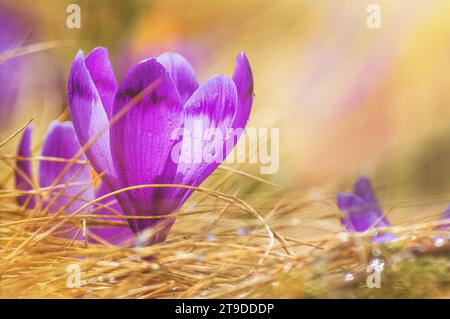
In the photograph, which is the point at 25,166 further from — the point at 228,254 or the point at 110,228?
the point at 228,254

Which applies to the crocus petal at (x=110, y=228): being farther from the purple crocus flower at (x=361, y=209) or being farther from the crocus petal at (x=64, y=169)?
the purple crocus flower at (x=361, y=209)

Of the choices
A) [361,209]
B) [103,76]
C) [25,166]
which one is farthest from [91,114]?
[361,209]

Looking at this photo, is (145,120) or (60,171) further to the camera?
(60,171)

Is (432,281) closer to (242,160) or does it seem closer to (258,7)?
(242,160)

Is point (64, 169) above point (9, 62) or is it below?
below

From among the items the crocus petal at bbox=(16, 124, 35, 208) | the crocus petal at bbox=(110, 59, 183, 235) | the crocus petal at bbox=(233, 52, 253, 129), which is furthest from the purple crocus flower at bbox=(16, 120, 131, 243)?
the crocus petal at bbox=(233, 52, 253, 129)

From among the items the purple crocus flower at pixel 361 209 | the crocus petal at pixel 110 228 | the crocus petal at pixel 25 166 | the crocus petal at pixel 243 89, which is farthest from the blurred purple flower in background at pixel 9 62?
the purple crocus flower at pixel 361 209
